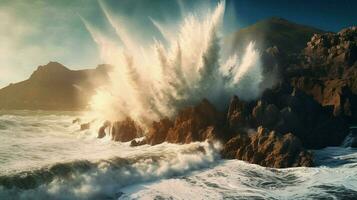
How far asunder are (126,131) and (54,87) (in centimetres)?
13573

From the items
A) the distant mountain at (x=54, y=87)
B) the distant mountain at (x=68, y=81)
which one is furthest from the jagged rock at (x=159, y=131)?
the distant mountain at (x=68, y=81)

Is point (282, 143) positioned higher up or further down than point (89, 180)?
higher up

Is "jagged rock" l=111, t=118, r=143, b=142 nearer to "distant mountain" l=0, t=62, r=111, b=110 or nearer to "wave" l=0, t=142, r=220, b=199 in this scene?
"wave" l=0, t=142, r=220, b=199

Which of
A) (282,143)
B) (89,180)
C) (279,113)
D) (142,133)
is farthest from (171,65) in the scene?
(89,180)

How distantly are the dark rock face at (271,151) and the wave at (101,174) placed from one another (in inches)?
76.9

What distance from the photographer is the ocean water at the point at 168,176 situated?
75.5 ft

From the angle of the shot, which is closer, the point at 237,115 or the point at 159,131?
the point at 237,115

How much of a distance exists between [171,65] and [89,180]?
18.9m

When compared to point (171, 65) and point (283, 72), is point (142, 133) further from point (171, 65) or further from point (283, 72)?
point (283, 72)

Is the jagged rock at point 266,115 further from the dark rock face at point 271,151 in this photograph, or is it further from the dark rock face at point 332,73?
the dark rock face at point 332,73

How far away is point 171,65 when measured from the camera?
134 feet

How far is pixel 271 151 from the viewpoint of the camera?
3012 cm

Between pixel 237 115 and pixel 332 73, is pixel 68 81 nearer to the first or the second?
pixel 332 73

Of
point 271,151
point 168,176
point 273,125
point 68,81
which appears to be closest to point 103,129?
point 273,125
